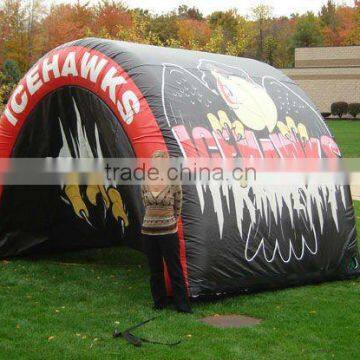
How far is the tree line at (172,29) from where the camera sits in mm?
37750

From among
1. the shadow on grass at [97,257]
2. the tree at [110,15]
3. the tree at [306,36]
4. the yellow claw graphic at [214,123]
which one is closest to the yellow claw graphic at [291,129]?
the yellow claw graphic at [214,123]

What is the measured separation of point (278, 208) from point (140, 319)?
2.01 metres

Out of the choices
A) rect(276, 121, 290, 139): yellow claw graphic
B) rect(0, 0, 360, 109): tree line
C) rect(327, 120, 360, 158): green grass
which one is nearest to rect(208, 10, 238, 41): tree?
rect(0, 0, 360, 109): tree line

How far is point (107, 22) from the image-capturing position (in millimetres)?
51062

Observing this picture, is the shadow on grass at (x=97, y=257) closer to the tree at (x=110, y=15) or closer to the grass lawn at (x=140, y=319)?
the grass lawn at (x=140, y=319)

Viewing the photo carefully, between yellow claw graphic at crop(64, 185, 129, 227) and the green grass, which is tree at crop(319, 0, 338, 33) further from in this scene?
yellow claw graphic at crop(64, 185, 129, 227)

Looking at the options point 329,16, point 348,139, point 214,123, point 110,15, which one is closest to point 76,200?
point 214,123

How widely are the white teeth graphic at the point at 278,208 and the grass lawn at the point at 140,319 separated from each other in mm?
449

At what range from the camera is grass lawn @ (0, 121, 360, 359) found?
16.3 ft

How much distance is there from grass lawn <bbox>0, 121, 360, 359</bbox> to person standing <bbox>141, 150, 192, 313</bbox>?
0.89 feet

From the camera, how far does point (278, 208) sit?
267 inches

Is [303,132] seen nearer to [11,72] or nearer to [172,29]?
[11,72]

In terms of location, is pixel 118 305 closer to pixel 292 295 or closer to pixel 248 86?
pixel 292 295

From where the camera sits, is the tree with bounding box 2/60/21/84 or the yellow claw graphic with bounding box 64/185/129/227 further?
the tree with bounding box 2/60/21/84
